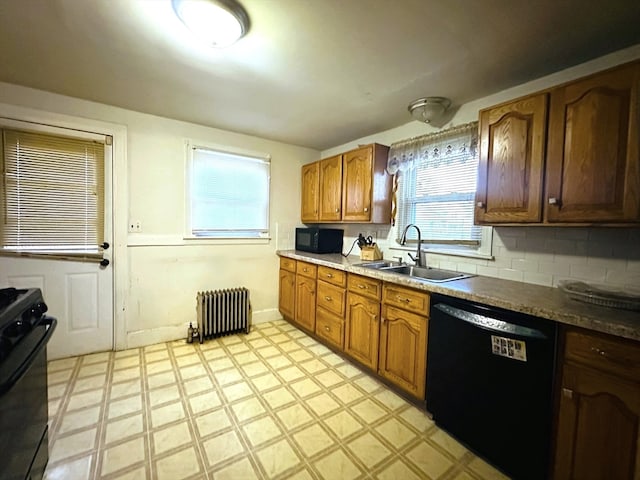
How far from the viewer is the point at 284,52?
1679mm

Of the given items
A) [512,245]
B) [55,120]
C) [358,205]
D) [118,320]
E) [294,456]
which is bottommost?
[294,456]

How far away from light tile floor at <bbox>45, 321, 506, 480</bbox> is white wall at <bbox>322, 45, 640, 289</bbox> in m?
1.19

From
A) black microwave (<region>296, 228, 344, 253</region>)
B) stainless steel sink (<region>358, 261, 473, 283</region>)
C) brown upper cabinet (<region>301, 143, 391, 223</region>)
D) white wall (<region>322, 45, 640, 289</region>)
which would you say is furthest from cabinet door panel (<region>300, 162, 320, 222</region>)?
white wall (<region>322, 45, 640, 289</region>)

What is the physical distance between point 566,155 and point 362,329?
1.77 metres

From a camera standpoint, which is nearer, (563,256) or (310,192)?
(563,256)

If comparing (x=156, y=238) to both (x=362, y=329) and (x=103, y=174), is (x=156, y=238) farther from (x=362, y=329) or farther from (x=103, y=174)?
(x=362, y=329)

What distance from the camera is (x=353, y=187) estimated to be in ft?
9.69

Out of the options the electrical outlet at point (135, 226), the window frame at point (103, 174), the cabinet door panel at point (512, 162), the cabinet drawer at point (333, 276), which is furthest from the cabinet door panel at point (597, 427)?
the window frame at point (103, 174)

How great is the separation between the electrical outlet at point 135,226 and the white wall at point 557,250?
286cm

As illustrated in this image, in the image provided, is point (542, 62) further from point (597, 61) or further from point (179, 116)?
point (179, 116)

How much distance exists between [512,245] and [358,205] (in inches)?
54.5

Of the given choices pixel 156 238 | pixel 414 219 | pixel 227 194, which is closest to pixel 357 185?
pixel 414 219

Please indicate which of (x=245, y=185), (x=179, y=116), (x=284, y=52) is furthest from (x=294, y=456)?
(x=179, y=116)

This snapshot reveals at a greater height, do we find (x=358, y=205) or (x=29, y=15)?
(x=29, y=15)
